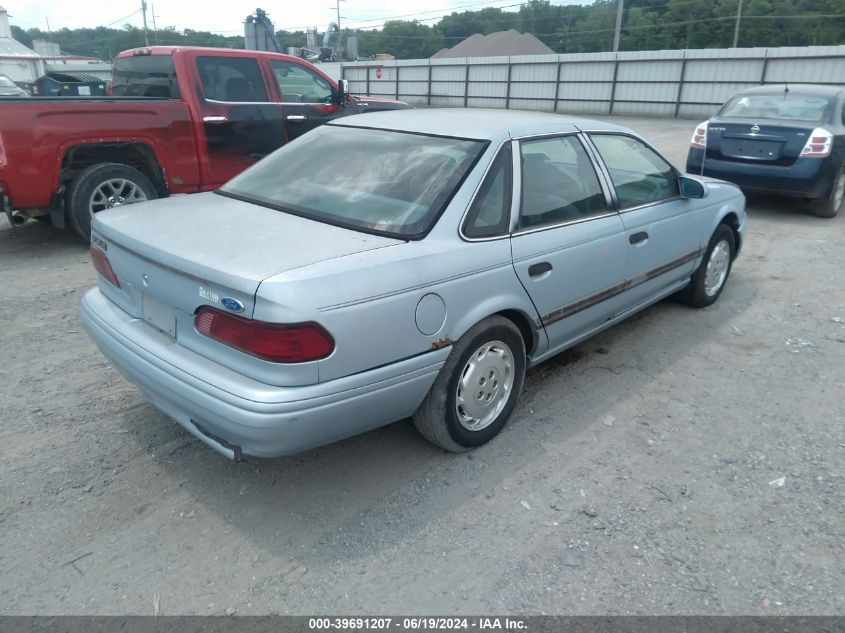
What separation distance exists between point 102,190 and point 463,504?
513cm

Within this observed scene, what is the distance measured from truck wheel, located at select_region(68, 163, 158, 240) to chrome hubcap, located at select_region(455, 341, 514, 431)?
4480 millimetres

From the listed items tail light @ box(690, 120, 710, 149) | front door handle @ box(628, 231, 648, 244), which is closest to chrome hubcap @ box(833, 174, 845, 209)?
tail light @ box(690, 120, 710, 149)

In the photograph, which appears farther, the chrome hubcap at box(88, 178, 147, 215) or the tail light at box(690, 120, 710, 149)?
the tail light at box(690, 120, 710, 149)

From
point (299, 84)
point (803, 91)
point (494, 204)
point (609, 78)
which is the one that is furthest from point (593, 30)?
point (494, 204)

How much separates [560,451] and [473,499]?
0.63 m

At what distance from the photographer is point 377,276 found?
2650 mm

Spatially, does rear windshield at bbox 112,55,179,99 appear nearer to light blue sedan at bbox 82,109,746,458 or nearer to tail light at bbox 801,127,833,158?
light blue sedan at bbox 82,109,746,458

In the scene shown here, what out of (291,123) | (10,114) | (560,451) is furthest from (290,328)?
(291,123)

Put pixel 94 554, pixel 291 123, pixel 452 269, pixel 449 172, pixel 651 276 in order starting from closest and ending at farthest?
Result: 1. pixel 94 554
2. pixel 452 269
3. pixel 449 172
4. pixel 651 276
5. pixel 291 123

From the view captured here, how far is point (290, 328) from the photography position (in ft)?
7.97

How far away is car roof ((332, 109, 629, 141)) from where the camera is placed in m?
3.51

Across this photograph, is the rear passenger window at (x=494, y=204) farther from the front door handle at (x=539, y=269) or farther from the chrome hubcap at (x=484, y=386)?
the chrome hubcap at (x=484, y=386)

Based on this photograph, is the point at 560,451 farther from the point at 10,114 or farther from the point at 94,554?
the point at 10,114

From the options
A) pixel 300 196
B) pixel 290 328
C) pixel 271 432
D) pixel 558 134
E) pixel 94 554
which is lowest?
pixel 94 554
